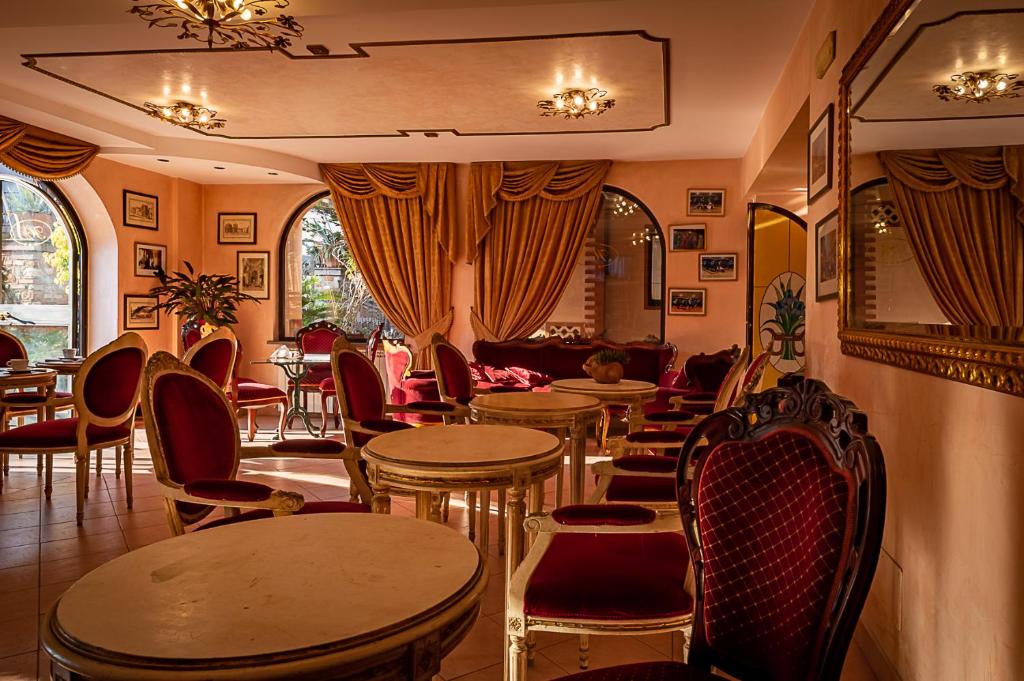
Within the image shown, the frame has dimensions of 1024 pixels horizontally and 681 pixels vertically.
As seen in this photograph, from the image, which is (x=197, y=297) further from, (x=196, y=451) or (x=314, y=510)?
(x=314, y=510)

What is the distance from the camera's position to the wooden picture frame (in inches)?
301

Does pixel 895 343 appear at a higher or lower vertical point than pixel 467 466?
higher

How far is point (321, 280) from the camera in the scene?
8789mm

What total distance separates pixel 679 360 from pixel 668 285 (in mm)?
767

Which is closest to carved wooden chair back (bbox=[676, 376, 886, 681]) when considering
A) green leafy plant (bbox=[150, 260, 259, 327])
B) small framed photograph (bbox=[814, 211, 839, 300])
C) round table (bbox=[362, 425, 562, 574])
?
round table (bbox=[362, 425, 562, 574])

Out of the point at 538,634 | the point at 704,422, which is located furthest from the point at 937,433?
the point at 538,634

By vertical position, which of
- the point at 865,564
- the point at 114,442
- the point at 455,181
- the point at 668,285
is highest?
the point at 455,181

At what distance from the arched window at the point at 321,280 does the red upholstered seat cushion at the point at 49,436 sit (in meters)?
4.45

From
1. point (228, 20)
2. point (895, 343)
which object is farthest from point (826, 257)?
point (228, 20)

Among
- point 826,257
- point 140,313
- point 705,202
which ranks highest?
point 705,202

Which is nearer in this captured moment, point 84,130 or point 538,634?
point 538,634

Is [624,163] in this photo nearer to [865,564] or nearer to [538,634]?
[538,634]

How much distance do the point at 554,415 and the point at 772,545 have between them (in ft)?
6.08

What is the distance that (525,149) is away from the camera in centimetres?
731
